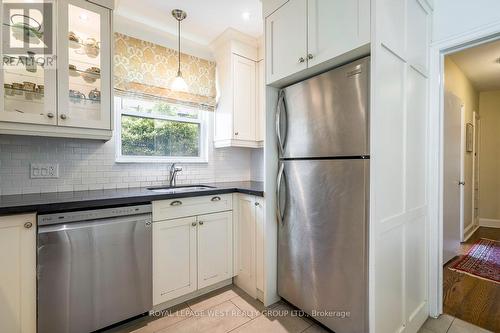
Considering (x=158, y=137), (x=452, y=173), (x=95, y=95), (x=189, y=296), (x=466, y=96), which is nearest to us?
(x=95, y=95)

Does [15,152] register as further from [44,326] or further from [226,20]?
[226,20]

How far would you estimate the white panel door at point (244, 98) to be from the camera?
101 inches

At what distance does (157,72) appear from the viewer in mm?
2387

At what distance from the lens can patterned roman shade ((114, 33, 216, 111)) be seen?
7.18 ft

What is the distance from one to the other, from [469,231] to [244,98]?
4.29 m

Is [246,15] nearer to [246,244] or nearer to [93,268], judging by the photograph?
[246,244]

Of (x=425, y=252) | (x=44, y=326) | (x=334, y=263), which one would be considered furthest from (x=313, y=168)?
(x=44, y=326)

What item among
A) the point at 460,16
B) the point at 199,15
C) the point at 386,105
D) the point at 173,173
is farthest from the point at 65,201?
the point at 460,16

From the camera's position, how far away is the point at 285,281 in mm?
1960

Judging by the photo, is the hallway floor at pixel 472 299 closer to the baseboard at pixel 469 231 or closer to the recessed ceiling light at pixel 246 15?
the baseboard at pixel 469 231

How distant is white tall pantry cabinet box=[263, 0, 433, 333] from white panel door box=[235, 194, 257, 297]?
20 centimetres

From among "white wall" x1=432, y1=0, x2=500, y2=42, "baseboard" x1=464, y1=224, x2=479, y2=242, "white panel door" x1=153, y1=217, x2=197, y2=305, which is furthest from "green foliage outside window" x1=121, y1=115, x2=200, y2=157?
"baseboard" x1=464, y1=224, x2=479, y2=242

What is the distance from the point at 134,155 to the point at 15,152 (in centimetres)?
84

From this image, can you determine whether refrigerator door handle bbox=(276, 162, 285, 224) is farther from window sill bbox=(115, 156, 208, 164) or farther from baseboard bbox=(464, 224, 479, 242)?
baseboard bbox=(464, 224, 479, 242)
